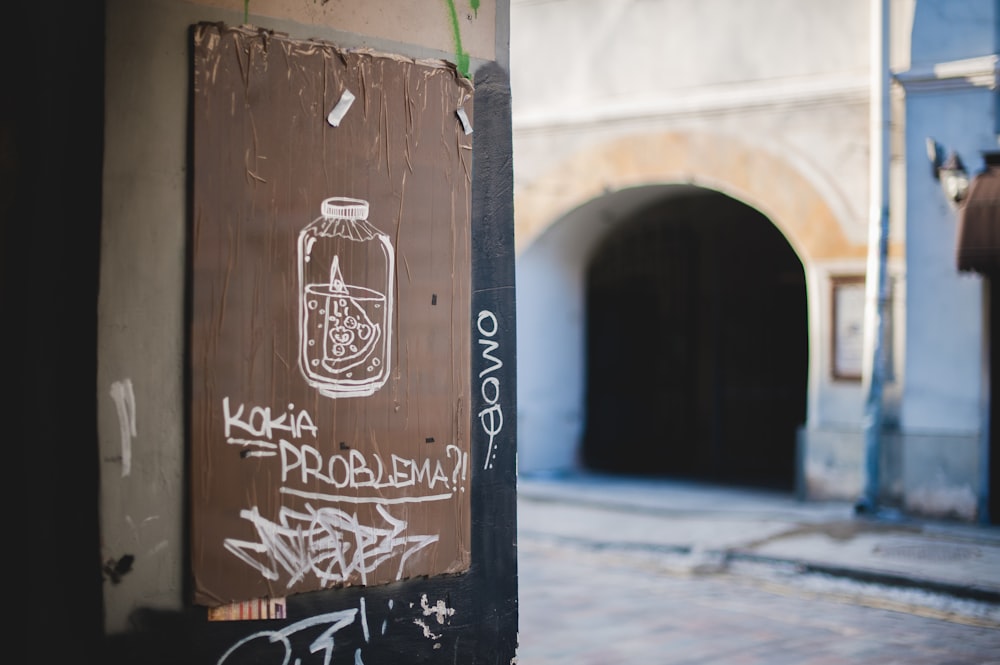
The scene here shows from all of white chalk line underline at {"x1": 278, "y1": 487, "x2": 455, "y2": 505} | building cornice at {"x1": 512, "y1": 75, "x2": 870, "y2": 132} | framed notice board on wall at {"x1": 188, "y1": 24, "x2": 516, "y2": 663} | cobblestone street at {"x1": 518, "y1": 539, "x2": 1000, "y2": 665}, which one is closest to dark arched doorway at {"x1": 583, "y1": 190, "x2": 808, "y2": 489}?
building cornice at {"x1": 512, "y1": 75, "x2": 870, "y2": 132}

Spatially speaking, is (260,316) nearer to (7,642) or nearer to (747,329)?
(7,642)

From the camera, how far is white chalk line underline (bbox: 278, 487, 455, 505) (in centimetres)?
441

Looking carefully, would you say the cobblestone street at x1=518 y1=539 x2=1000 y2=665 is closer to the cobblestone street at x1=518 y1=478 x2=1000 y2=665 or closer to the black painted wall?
the cobblestone street at x1=518 y1=478 x2=1000 y2=665

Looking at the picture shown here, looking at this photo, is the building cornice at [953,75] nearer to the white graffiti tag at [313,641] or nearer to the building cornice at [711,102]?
the building cornice at [711,102]

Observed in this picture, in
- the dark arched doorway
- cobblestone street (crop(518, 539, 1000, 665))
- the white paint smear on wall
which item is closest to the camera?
the white paint smear on wall

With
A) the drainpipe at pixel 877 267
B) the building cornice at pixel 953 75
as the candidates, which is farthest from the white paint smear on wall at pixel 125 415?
the building cornice at pixel 953 75

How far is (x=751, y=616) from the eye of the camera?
7.72m

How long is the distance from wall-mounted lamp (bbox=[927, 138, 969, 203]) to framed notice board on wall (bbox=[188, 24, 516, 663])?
7155 millimetres

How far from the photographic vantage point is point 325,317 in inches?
176

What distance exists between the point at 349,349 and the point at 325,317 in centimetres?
16

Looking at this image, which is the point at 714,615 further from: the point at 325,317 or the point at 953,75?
the point at 953,75

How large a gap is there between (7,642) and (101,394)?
86cm

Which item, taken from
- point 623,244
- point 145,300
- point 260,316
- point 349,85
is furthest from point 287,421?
point 623,244

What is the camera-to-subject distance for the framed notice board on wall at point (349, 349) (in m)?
4.25
